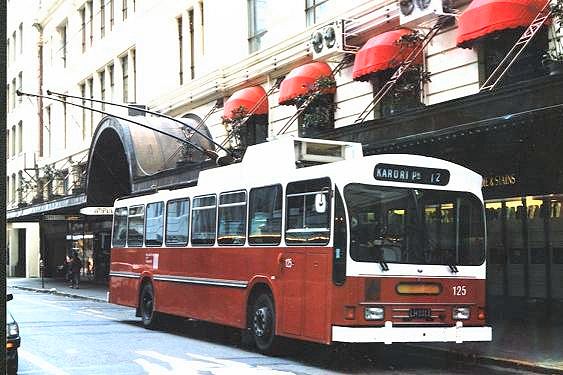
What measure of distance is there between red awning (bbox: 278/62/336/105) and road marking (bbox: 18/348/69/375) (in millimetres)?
12242

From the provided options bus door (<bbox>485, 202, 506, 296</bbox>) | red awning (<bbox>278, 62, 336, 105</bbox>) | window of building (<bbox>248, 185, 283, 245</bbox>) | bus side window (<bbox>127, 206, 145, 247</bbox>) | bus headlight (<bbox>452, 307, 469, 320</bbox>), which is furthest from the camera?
red awning (<bbox>278, 62, 336, 105</bbox>)

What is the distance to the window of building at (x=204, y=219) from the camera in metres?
14.3

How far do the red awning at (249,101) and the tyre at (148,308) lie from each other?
1018 centimetres

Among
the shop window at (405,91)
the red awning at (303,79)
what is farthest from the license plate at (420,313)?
the red awning at (303,79)

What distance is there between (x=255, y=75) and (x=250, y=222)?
1448 centimetres

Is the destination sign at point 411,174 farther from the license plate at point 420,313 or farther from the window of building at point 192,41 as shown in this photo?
the window of building at point 192,41

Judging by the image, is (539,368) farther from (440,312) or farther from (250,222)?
(250,222)

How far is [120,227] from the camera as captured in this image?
62.7 ft

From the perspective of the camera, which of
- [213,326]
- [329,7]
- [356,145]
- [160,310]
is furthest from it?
[329,7]

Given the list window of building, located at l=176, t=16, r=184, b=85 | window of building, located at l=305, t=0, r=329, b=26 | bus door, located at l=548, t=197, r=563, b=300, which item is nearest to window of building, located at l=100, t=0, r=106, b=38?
window of building, located at l=176, t=16, r=184, b=85

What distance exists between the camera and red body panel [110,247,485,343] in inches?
416

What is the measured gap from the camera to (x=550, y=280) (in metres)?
16.2

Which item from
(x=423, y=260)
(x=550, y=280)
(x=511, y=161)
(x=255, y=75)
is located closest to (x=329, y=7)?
(x=255, y=75)

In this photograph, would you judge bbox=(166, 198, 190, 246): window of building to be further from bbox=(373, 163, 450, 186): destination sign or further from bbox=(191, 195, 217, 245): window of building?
bbox=(373, 163, 450, 186): destination sign
